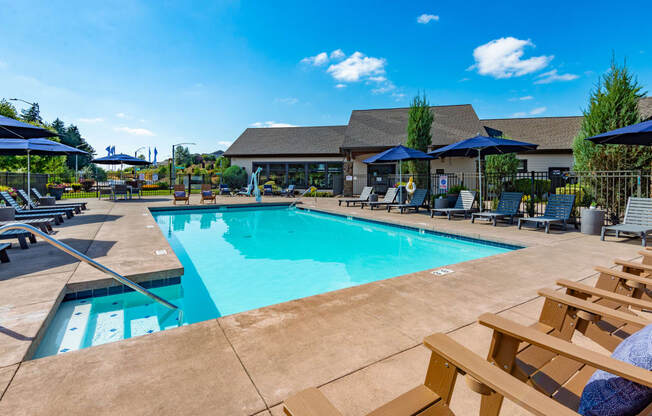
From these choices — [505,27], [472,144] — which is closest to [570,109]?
[505,27]

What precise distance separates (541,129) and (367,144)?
1452 cm

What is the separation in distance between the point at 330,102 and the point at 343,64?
455 cm

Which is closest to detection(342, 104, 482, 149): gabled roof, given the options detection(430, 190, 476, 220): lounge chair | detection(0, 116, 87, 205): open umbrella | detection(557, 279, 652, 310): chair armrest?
detection(430, 190, 476, 220): lounge chair

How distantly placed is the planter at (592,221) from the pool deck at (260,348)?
12.3 ft

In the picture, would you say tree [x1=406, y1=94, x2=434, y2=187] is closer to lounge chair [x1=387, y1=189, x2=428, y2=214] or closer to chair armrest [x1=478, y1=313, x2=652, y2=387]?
lounge chair [x1=387, y1=189, x2=428, y2=214]

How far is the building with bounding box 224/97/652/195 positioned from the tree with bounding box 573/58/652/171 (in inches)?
441

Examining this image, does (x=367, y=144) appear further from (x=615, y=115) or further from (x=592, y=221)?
(x=592, y=221)

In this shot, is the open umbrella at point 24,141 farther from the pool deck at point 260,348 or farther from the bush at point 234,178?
the bush at point 234,178

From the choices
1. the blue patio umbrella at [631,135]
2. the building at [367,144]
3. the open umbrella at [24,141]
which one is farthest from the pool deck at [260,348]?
the building at [367,144]

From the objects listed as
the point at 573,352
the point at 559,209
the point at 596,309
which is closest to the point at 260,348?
the point at 573,352

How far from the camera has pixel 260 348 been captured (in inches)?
94.6

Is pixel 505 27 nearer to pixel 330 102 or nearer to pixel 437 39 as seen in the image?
pixel 437 39

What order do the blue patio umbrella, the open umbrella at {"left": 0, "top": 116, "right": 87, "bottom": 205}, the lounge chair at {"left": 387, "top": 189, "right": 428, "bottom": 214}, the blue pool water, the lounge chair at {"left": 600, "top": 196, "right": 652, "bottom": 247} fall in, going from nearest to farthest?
1. the blue pool water
2. the open umbrella at {"left": 0, "top": 116, "right": 87, "bottom": 205}
3. the blue patio umbrella
4. the lounge chair at {"left": 600, "top": 196, "right": 652, "bottom": 247}
5. the lounge chair at {"left": 387, "top": 189, "right": 428, "bottom": 214}

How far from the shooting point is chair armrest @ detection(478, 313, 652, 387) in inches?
35.4
